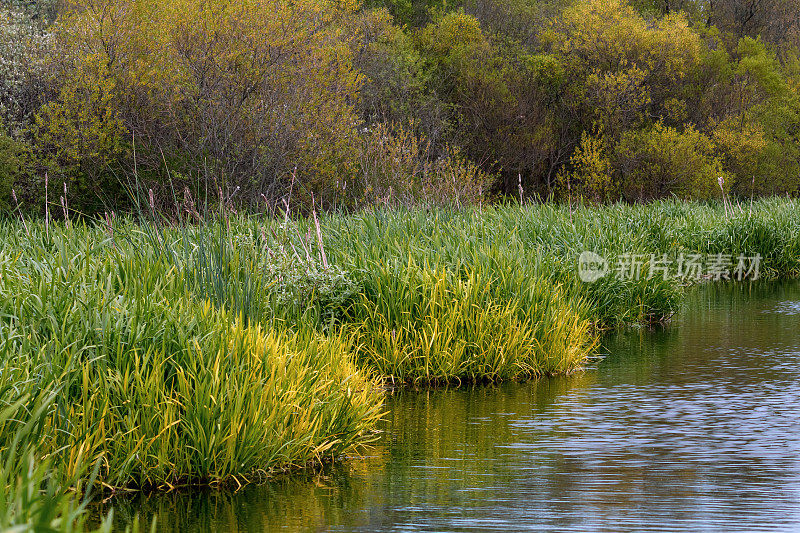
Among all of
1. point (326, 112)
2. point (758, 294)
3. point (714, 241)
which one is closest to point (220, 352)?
point (758, 294)

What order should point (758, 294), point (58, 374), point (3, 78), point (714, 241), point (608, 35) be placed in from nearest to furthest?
point (58, 374) < point (758, 294) < point (714, 241) < point (3, 78) < point (608, 35)

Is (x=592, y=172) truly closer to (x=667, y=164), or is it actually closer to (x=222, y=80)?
(x=667, y=164)

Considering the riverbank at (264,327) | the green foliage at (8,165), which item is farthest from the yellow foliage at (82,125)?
the riverbank at (264,327)

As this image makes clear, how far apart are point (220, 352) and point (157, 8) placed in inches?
805

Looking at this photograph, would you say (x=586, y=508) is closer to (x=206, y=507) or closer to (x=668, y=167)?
(x=206, y=507)

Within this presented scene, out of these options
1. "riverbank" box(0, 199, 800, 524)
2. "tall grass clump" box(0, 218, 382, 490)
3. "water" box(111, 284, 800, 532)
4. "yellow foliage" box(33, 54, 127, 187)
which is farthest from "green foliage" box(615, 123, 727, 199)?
"tall grass clump" box(0, 218, 382, 490)

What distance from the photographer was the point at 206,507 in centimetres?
579

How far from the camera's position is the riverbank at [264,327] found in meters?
→ 5.95

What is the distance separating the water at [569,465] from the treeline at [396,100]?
3.97 metres

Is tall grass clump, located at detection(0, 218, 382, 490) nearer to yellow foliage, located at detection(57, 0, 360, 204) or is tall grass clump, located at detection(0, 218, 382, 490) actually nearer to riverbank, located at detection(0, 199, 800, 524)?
riverbank, located at detection(0, 199, 800, 524)

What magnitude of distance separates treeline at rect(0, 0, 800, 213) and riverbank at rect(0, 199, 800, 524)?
1.84m

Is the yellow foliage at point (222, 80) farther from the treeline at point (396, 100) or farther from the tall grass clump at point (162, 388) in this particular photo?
the tall grass clump at point (162, 388)

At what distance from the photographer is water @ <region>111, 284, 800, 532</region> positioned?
216 inches

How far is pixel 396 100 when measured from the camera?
3522cm
